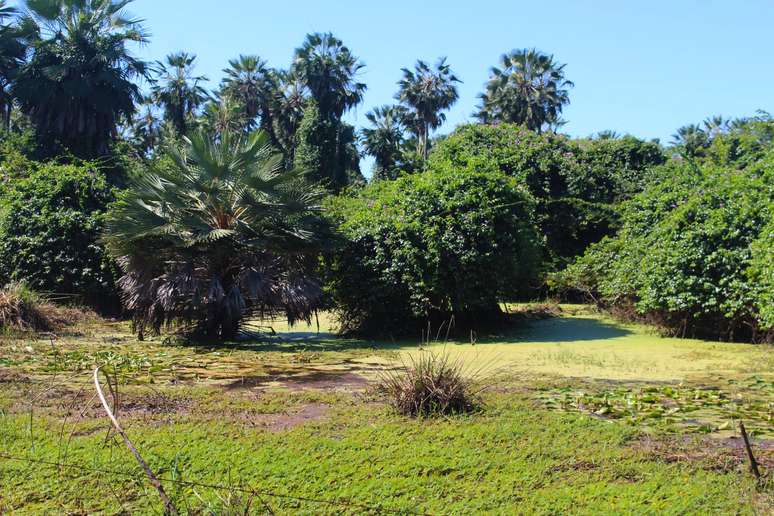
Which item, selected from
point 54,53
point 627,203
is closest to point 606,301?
point 627,203

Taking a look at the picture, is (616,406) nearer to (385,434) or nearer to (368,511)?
(385,434)

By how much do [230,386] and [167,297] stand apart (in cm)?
438

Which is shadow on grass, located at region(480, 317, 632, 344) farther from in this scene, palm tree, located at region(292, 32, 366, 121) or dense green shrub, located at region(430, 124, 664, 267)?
palm tree, located at region(292, 32, 366, 121)

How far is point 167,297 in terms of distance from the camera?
39.4 feet

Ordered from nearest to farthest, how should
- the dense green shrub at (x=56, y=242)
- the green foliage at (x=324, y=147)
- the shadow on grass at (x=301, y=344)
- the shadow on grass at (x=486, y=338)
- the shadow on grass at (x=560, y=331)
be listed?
1. the shadow on grass at (x=301, y=344)
2. the shadow on grass at (x=486, y=338)
3. the shadow on grass at (x=560, y=331)
4. the dense green shrub at (x=56, y=242)
5. the green foliage at (x=324, y=147)

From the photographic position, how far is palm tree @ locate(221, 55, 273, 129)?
42.8 meters

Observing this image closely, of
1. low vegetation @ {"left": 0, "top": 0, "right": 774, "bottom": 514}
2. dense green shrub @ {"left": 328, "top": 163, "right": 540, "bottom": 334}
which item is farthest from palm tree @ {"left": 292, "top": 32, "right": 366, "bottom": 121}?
dense green shrub @ {"left": 328, "top": 163, "right": 540, "bottom": 334}

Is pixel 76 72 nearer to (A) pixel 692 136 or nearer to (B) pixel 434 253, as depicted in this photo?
(B) pixel 434 253

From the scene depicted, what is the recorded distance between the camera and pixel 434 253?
1335 cm

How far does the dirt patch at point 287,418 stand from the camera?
6094 mm

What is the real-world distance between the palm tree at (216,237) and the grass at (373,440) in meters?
2.65

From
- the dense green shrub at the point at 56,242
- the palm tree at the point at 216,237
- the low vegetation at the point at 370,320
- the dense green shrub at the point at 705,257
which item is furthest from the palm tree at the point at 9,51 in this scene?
the dense green shrub at the point at 705,257

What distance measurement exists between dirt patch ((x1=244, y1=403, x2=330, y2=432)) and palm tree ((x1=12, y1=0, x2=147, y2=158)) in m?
24.1

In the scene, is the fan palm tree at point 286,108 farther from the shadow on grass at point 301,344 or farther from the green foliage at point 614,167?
the shadow on grass at point 301,344
